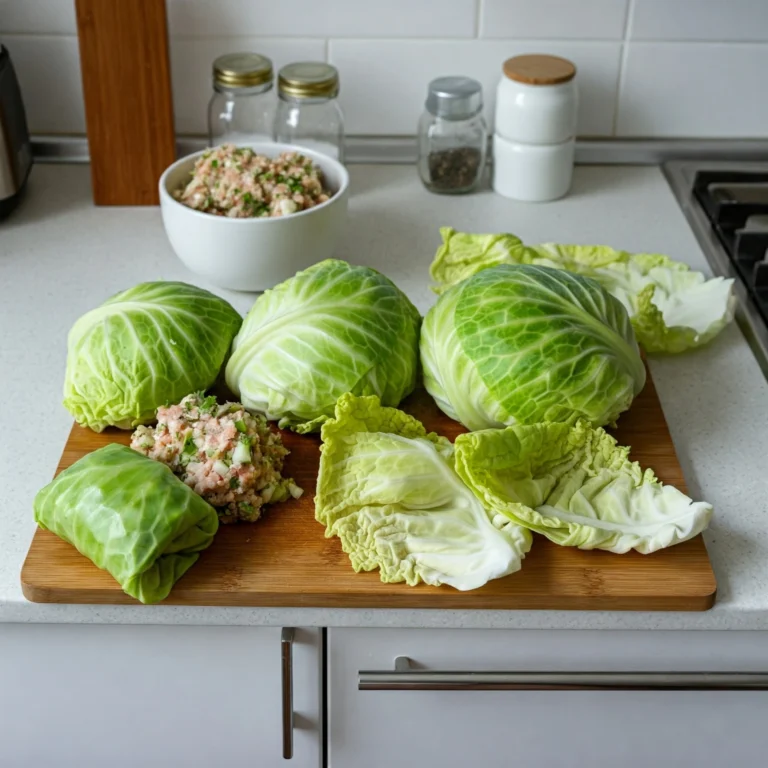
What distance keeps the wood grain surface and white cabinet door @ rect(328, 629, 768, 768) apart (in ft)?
2.80

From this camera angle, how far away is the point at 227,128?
158 cm

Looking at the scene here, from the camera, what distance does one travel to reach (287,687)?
1.01 m

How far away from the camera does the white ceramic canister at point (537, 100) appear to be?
1502mm

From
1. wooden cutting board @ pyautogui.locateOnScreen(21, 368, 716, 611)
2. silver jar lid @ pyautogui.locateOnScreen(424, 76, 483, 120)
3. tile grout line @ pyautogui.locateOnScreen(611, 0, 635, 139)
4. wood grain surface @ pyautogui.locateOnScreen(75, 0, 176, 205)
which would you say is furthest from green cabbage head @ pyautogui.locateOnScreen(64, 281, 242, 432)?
tile grout line @ pyautogui.locateOnScreen(611, 0, 635, 139)

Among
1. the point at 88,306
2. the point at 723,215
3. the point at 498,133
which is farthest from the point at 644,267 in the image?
the point at 88,306

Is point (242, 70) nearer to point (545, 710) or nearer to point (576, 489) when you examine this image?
point (576, 489)

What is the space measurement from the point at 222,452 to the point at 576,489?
13.6 inches

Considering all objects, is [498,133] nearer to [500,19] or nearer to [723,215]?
[500,19]

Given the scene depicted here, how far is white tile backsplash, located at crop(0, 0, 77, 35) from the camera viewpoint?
157 centimetres

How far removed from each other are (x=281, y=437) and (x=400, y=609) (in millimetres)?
252

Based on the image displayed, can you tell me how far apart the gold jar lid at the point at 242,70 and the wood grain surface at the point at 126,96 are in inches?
3.1

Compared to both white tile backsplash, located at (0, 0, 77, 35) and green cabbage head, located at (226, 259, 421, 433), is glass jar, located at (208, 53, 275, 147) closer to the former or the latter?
white tile backsplash, located at (0, 0, 77, 35)

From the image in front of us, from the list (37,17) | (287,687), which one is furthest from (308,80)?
(287,687)

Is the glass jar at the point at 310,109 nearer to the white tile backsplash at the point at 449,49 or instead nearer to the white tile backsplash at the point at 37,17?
the white tile backsplash at the point at 449,49
